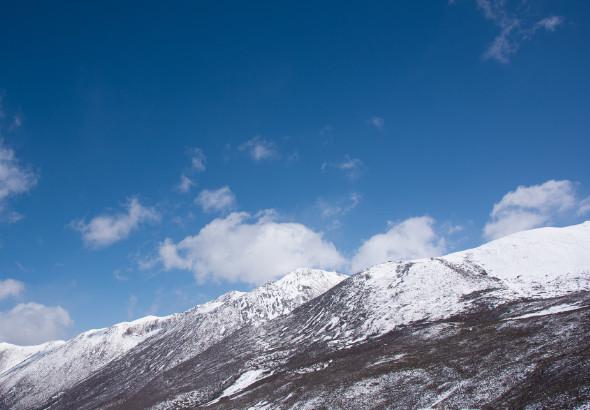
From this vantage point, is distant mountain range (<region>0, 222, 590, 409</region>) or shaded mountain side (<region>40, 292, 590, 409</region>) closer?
shaded mountain side (<region>40, 292, 590, 409</region>)

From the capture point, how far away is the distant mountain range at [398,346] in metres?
46.7

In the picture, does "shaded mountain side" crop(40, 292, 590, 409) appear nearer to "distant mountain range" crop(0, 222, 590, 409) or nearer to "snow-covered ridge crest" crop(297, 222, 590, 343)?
"distant mountain range" crop(0, 222, 590, 409)

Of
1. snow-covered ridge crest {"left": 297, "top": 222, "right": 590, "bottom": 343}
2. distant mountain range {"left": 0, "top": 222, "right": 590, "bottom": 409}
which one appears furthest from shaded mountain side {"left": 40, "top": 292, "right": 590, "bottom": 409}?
snow-covered ridge crest {"left": 297, "top": 222, "right": 590, "bottom": 343}

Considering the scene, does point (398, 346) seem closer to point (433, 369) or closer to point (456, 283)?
point (433, 369)

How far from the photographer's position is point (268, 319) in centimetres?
17788

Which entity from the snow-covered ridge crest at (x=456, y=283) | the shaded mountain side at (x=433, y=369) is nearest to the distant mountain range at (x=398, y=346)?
the shaded mountain side at (x=433, y=369)

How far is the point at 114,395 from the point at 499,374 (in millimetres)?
130236

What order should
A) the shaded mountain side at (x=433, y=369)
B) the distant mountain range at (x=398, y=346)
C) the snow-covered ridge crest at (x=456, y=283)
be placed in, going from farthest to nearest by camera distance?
the snow-covered ridge crest at (x=456, y=283)
the distant mountain range at (x=398, y=346)
the shaded mountain side at (x=433, y=369)

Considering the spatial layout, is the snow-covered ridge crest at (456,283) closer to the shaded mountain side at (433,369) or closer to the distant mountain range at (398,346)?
the distant mountain range at (398,346)

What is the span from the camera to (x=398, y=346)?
263ft

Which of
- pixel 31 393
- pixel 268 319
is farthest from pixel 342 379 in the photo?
pixel 31 393

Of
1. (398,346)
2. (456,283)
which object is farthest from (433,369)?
(456,283)

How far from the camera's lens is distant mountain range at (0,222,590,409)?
4669 centimetres

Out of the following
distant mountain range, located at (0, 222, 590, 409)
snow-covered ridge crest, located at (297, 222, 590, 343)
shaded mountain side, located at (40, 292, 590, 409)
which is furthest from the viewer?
snow-covered ridge crest, located at (297, 222, 590, 343)
